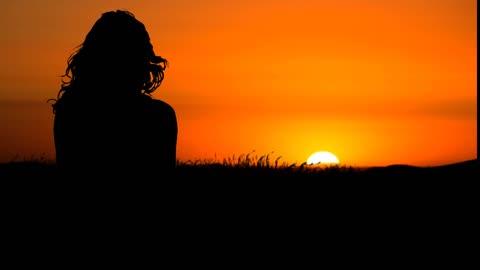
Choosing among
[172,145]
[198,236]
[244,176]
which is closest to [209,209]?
[198,236]

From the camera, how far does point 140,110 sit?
4.79 meters

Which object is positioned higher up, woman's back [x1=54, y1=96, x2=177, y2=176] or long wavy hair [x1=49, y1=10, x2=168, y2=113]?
long wavy hair [x1=49, y1=10, x2=168, y2=113]

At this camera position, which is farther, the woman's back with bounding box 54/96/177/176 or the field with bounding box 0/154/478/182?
the field with bounding box 0/154/478/182

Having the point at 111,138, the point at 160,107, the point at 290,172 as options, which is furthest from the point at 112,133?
the point at 290,172

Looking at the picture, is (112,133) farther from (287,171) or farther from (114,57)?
(287,171)

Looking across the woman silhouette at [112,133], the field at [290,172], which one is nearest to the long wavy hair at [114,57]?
the woman silhouette at [112,133]

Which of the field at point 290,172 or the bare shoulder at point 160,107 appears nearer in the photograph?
the bare shoulder at point 160,107

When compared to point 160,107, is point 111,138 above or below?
below

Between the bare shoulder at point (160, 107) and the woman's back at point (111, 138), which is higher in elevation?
the bare shoulder at point (160, 107)

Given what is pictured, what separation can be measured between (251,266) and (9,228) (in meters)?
2.81

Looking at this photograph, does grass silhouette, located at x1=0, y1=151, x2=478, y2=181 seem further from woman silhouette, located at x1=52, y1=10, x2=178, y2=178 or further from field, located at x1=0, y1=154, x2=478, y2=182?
woman silhouette, located at x1=52, y1=10, x2=178, y2=178

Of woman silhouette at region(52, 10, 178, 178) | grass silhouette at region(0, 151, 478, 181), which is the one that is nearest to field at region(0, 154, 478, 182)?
A: grass silhouette at region(0, 151, 478, 181)

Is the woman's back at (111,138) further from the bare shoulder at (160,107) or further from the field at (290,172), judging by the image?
the field at (290,172)

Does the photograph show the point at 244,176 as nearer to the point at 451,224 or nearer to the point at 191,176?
the point at 191,176
